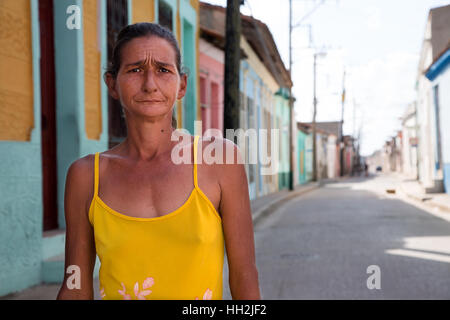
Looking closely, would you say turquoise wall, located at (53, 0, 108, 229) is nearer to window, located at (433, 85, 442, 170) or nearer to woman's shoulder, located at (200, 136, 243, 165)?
woman's shoulder, located at (200, 136, 243, 165)

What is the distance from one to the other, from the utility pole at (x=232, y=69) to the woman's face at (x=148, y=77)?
7.77m

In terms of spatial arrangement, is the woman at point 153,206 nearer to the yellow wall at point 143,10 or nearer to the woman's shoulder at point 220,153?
the woman's shoulder at point 220,153

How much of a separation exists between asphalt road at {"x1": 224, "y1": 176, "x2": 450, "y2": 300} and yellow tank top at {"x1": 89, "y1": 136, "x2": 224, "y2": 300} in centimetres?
316

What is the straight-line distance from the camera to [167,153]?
1.60 metres

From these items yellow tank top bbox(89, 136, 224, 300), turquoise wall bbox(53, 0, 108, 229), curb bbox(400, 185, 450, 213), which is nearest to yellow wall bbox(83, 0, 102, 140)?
turquoise wall bbox(53, 0, 108, 229)

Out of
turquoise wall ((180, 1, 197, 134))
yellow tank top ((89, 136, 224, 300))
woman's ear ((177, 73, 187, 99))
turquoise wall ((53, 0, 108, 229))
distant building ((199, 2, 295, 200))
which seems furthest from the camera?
distant building ((199, 2, 295, 200))

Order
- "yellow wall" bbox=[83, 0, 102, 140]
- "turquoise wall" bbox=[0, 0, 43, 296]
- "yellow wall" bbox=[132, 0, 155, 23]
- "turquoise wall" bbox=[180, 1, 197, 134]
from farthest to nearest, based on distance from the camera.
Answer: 1. "turquoise wall" bbox=[180, 1, 197, 134]
2. "yellow wall" bbox=[132, 0, 155, 23]
3. "yellow wall" bbox=[83, 0, 102, 140]
4. "turquoise wall" bbox=[0, 0, 43, 296]

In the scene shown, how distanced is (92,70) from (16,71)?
1.62 meters

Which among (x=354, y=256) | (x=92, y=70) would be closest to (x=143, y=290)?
(x=92, y=70)

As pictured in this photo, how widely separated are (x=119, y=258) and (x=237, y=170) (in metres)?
0.37

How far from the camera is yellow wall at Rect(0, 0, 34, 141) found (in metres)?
5.65

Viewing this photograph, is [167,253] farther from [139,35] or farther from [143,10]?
[143,10]

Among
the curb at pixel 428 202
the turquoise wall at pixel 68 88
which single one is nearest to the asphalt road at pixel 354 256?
the curb at pixel 428 202

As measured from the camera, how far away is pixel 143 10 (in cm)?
947
